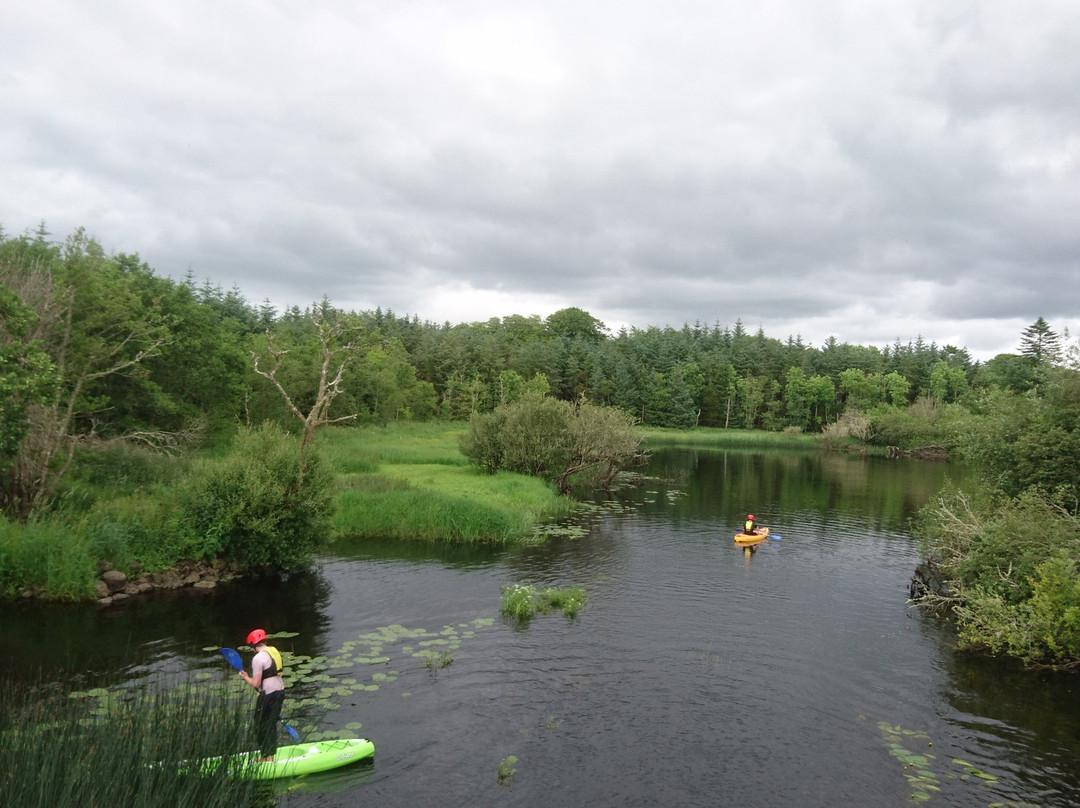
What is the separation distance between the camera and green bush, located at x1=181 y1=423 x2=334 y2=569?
23.9 metres

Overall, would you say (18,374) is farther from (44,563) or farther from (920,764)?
(920,764)

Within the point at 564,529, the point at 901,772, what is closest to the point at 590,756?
the point at 901,772

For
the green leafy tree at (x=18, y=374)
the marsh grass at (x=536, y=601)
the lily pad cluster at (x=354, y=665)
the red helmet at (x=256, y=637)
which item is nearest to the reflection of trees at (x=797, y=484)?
the marsh grass at (x=536, y=601)

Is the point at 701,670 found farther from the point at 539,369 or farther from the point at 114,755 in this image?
the point at 539,369

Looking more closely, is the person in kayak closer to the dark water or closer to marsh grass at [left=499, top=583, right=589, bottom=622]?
the dark water

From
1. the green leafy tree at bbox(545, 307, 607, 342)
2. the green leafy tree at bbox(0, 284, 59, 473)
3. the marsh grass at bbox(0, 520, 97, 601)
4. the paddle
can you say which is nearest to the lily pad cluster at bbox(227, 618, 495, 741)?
the paddle

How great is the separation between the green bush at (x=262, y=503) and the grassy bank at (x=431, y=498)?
1818 mm

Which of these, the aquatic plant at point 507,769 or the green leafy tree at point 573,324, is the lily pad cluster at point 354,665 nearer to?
the aquatic plant at point 507,769

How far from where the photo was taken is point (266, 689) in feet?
41.4

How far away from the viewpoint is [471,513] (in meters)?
33.4

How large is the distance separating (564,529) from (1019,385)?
74.9 m

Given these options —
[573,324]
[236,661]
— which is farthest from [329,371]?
[573,324]

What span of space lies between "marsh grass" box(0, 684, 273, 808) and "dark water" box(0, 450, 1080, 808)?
2675 mm

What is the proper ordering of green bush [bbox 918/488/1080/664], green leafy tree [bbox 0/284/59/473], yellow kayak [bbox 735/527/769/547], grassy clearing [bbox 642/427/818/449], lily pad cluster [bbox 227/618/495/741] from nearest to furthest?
lily pad cluster [bbox 227/618/495/741]
green bush [bbox 918/488/1080/664]
green leafy tree [bbox 0/284/59/473]
yellow kayak [bbox 735/527/769/547]
grassy clearing [bbox 642/427/818/449]
